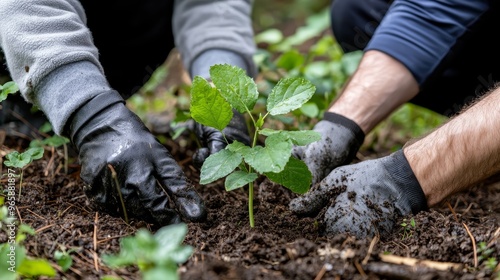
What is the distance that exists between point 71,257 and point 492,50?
1897 millimetres

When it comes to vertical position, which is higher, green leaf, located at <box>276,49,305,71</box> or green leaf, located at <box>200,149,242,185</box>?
green leaf, located at <box>200,149,242,185</box>

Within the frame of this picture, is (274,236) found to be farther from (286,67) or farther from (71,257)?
(286,67)

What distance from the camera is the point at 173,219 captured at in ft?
4.57

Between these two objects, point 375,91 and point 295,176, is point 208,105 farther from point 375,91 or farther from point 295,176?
point 375,91

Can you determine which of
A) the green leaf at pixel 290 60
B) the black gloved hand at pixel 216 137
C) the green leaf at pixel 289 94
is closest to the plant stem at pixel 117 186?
the black gloved hand at pixel 216 137

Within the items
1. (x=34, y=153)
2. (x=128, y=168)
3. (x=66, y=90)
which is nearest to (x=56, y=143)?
(x=34, y=153)

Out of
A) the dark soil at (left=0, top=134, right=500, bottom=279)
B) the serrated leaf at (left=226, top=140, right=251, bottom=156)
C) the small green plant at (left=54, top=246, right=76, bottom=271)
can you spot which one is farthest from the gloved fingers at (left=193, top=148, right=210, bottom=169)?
the small green plant at (left=54, top=246, right=76, bottom=271)

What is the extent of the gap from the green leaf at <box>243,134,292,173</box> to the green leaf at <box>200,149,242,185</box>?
40mm

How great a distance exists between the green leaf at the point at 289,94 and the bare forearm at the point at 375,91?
65cm

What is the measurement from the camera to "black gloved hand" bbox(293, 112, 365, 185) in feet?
5.73

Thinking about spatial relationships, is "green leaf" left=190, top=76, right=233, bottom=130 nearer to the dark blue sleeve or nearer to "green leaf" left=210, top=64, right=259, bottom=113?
"green leaf" left=210, top=64, right=259, bottom=113

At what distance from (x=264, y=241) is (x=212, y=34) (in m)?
1.16

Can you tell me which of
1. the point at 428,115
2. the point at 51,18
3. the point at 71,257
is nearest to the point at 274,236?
the point at 71,257

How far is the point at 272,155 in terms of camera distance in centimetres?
120
